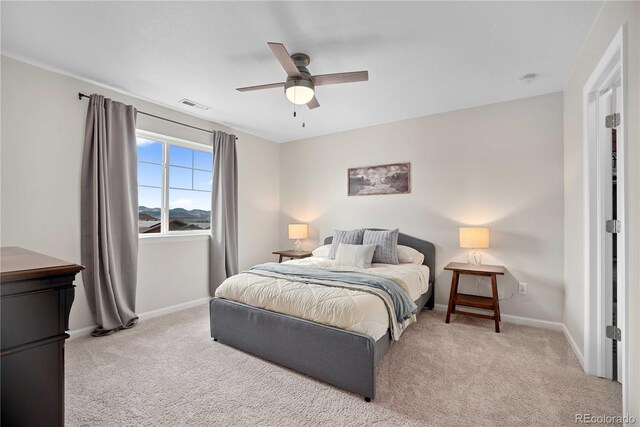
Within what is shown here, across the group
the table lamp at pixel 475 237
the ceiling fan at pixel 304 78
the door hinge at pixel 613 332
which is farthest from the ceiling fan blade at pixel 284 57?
the door hinge at pixel 613 332

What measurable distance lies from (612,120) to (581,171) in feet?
1.55

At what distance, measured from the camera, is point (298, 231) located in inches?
184

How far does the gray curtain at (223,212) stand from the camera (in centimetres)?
404

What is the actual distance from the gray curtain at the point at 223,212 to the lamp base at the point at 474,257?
322 cm

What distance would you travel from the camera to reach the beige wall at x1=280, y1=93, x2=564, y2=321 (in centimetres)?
315

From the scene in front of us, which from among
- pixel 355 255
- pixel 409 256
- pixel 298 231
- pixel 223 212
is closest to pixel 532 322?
pixel 409 256

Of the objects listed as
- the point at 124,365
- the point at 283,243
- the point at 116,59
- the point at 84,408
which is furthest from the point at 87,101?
Result: the point at 283,243

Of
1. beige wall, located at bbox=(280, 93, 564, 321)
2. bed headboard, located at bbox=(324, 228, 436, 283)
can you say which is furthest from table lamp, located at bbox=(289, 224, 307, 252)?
bed headboard, located at bbox=(324, 228, 436, 283)

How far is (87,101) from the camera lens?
2.93 meters

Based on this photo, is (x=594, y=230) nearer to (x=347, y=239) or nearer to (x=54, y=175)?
(x=347, y=239)

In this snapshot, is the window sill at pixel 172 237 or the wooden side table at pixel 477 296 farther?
the window sill at pixel 172 237

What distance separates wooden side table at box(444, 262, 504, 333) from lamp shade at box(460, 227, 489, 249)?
10.2 inches

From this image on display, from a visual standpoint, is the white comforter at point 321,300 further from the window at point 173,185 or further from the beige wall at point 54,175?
the window at point 173,185

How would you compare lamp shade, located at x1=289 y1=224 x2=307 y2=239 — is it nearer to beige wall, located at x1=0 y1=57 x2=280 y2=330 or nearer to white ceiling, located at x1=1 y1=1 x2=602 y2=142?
beige wall, located at x1=0 y1=57 x2=280 y2=330
